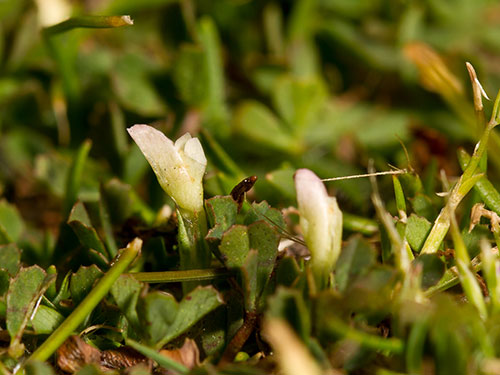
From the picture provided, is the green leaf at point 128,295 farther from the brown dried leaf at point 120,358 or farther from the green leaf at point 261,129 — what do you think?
the green leaf at point 261,129

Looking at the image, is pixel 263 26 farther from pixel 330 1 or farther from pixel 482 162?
pixel 482 162

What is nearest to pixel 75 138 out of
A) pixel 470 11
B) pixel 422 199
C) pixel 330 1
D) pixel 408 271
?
pixel 330 1

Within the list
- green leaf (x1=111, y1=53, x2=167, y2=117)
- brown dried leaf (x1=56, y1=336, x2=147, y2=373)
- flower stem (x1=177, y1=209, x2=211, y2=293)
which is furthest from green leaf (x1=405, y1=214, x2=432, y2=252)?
green leaf (x1=111, y1=53, x2=167, y2=117)

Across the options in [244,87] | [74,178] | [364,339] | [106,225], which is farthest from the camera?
[244,87]

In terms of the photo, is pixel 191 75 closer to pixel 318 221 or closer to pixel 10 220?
pixel 10 220

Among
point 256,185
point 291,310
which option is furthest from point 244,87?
point 291,310

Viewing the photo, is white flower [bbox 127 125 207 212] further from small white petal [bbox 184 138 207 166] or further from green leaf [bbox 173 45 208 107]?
green leaf [bbox 173 45 208 107]
